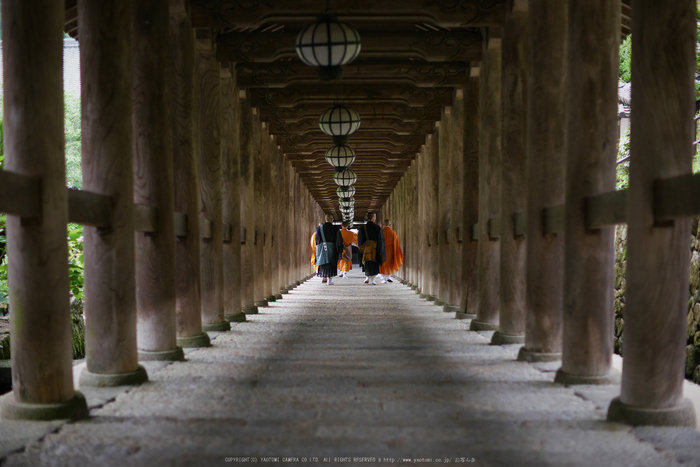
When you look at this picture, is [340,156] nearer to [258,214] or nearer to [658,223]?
[258,214]

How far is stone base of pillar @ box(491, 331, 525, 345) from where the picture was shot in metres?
5.06

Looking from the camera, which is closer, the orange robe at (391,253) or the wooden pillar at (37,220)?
the wooden pillar at (37,220)

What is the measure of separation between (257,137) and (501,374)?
237 inches

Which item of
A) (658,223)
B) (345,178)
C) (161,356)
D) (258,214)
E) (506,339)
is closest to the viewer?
(658,223)

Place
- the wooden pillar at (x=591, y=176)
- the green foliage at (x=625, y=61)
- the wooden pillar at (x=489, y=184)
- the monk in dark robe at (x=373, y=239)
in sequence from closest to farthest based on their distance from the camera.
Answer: the wooden pillar at (x=591, y=176)
the wooden pillar at (x=489, y=184)
the monk in dark robe at (x=373, y=239)
the green foliage at (x=625, y=61)

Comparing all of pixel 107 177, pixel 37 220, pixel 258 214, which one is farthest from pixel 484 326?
pixel 37 220

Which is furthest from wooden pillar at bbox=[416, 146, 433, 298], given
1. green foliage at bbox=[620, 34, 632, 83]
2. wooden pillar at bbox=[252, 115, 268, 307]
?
green foliage at bbox=[620, 34, 632, 83]

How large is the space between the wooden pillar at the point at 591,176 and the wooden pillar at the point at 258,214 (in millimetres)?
5696

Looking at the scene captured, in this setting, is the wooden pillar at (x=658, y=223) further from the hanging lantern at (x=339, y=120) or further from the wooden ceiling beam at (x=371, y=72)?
the hanging lantern at (x=339, y=120)

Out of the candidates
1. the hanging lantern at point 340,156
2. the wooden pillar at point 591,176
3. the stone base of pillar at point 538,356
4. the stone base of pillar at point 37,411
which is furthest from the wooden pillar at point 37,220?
the hanging lantern at point 340,156

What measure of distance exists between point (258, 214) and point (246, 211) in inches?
50.5

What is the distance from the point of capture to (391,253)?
1490 cm

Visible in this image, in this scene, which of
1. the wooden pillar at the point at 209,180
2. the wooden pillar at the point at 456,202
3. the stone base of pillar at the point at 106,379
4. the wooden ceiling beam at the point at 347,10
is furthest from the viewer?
the wooden pillar at the point at 456,202

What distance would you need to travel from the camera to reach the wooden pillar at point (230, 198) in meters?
6.93
